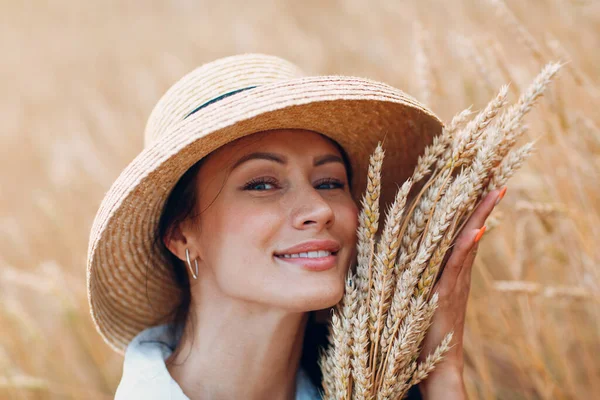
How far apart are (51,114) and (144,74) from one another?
3.64 feet

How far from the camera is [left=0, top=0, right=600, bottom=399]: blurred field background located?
1724 mm

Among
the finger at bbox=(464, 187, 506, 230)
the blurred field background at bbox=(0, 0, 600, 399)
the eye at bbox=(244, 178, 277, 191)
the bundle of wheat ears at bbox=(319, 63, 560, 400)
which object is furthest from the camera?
the blurred field background at bbox=(0, 0, 600, 399)

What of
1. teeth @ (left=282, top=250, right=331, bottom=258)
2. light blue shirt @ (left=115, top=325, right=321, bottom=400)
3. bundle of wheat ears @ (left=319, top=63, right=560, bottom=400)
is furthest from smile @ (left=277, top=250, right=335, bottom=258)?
light blue shirt @ (left=115, top=325, right=321, bottom=400)

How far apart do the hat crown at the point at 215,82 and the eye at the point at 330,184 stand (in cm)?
29

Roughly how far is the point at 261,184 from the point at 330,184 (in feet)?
0.65

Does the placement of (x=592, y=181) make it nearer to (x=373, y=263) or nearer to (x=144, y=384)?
(x=373, y=263)

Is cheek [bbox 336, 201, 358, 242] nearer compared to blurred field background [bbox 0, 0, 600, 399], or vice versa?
cheek [bbox 336, 201, 358, 242]

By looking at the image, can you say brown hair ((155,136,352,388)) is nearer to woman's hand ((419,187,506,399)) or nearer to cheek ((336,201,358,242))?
cheek ((336,201,358,242))

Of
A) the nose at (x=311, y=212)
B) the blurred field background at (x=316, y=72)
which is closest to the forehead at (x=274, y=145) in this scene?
the nose at (x=311, y=212)

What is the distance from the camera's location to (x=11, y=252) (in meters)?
3.46

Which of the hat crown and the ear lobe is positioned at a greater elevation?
the hat crown

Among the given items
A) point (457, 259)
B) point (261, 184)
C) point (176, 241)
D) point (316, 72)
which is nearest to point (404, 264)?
point (457, 259)

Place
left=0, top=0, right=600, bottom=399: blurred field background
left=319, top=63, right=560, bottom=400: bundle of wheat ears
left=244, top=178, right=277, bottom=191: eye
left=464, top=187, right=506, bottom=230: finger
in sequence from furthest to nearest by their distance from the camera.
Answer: left=0, top=0, right=600, bottom=399: blurred field background
left=244, top=178, right=277, bottom=191: eye
left=464, top=187, right=506, bottom=230: finger
left=319, top=63, right=560, bottom=400: bundle of wheat ears

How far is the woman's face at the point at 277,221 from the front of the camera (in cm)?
130
